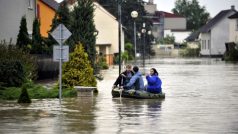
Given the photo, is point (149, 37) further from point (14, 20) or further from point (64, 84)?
point (64, 84)

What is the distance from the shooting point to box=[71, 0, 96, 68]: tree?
3231cm

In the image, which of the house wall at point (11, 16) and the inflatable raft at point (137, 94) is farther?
the house wall at point (11, 16)

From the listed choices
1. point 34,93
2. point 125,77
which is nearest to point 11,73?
point 34,93

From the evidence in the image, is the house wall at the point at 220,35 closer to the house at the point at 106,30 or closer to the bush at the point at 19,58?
Answer: the house at the point at 106,30

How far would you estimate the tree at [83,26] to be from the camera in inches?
1272

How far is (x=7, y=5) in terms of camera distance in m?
42.7

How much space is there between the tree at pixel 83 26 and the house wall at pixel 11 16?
34.6ft

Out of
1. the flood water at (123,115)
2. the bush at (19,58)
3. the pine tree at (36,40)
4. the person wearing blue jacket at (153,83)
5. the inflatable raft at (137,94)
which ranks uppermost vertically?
the pine tree at (36,40)

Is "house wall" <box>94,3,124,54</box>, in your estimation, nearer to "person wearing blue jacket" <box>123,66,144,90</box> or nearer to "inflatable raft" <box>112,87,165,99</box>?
"person wearing blue jacket" <box>123,66,144,90</box>

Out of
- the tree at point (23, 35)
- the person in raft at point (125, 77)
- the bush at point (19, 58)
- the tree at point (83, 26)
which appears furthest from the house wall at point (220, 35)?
the person in raft at point (125, 77)

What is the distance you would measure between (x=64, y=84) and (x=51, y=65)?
1378 centimetres

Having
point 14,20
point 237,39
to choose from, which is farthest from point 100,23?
point 14,20

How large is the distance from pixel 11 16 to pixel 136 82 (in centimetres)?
1772

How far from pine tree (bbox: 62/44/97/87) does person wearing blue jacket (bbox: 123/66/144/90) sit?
2.59 meters
